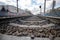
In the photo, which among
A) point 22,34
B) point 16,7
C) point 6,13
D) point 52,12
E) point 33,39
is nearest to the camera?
point 33,39

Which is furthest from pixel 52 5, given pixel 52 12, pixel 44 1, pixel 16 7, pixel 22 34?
pixel 22 34

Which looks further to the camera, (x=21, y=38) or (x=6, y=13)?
(x=6, y=13)

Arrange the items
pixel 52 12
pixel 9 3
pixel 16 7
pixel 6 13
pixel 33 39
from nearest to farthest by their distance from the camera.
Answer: pixel 33 39, pixel 6 13, pixel 9 3, pixel 52 12, pixel 16 7

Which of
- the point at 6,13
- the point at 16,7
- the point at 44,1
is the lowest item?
the point at 6,13

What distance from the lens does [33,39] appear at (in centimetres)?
251

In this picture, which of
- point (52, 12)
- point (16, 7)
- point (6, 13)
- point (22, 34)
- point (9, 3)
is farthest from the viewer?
point (16, 7)

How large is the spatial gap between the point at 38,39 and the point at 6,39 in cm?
87

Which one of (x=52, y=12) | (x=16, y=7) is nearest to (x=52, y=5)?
(x=52, y=12)

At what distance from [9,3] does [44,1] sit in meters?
4.39

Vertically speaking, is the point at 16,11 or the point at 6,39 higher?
the point at 16,11

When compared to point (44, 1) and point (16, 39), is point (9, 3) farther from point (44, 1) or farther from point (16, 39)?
point (16, 39)

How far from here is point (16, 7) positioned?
11516 millimetres

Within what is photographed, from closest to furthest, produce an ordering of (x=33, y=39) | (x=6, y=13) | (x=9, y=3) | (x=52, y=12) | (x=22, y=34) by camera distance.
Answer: (x=33, y=39)
(x=22, y=34)
(x=6, y=13)
(x=9, y=3)
(x=52, y=12)

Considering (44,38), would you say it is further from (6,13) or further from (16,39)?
(6,13)
